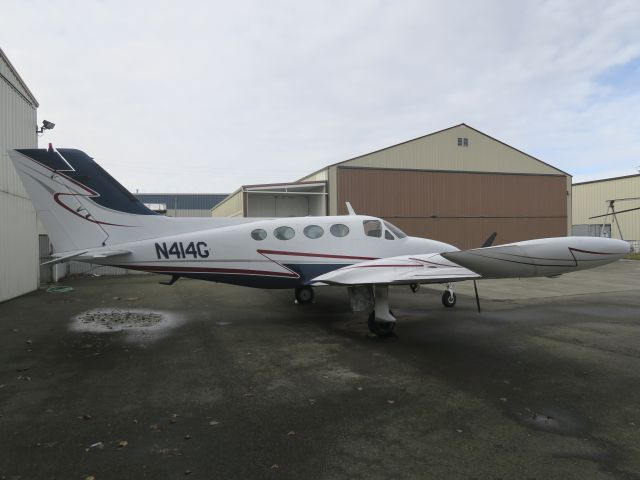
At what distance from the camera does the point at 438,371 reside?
6035mm

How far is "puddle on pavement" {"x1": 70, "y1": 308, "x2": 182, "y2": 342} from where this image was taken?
871 cm

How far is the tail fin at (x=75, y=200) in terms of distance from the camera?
8664mm

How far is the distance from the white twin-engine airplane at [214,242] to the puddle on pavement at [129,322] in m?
1.27

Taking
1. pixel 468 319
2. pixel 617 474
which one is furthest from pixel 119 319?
pixel 617 474

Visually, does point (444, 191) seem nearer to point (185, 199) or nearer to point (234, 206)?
point (234, 206)

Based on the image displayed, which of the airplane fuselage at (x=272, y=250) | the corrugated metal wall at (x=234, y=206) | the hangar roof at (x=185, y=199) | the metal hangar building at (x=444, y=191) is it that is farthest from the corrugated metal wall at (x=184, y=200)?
the airplane fuselage at (x=272, y=250)

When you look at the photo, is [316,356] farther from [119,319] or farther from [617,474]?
[119,319]

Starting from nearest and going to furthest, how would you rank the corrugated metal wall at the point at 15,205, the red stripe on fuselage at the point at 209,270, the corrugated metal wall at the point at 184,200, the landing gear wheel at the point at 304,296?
1. the red stripe on fuselage at the point at 209,270
2. the landing gear wheel at the point at 304,296
3. the corrugated metal wall at the point at 15,205
4. the corrugated metal wall at the point at 184,200

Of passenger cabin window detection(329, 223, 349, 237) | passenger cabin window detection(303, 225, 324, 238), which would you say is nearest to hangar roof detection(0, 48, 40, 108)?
passenger cabin window detection(303, 225, 324, 238)

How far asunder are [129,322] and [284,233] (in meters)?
4.40

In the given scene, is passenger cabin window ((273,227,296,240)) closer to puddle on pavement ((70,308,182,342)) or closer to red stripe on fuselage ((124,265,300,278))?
red stripe on fuselage ((124,265,300,278))

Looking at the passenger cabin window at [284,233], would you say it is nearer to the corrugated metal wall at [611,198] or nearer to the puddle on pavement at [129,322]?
the puddle on pavement at [129,322]

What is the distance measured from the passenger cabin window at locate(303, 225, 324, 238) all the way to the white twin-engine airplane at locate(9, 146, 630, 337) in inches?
1.0

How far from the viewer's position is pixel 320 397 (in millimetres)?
5051
